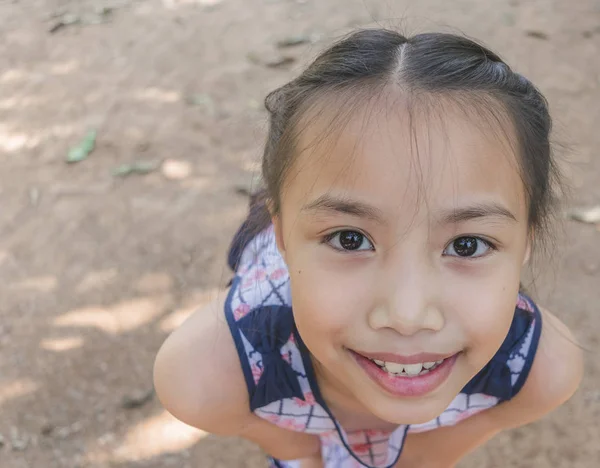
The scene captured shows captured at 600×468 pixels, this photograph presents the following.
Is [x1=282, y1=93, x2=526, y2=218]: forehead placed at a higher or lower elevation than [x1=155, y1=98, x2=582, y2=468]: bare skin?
higher

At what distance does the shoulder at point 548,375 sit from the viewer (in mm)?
1623

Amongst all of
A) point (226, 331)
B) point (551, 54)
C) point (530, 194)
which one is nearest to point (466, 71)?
point (530, 194)

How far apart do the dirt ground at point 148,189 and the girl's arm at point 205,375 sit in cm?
45

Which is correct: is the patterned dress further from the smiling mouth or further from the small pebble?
the small pebble

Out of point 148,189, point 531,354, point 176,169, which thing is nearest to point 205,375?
point 531,354

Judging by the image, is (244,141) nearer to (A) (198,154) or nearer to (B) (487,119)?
(A) (198,154)

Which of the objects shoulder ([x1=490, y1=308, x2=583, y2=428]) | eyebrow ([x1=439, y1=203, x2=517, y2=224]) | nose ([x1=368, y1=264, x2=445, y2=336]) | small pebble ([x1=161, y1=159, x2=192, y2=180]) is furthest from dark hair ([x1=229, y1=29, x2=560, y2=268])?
small pebble ([x1=161, y1=159, x2=192, y2=180])

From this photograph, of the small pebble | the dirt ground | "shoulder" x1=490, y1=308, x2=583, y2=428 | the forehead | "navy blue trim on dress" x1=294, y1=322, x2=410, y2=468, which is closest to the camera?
the forehead

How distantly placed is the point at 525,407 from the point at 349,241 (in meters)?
0.82

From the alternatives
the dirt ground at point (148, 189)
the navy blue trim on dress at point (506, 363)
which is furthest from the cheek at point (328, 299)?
the dirt ground at point (148, 189)

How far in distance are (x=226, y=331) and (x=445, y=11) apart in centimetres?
328

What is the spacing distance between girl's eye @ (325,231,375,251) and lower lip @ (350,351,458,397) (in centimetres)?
20

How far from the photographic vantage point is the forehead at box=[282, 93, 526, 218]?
1.09m

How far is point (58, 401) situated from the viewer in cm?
218
